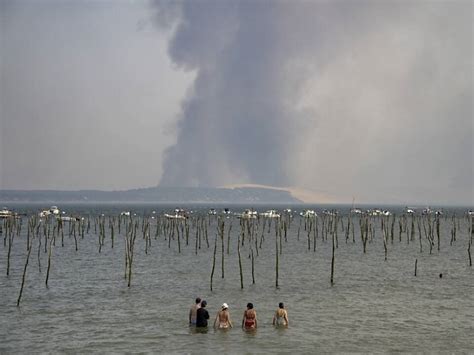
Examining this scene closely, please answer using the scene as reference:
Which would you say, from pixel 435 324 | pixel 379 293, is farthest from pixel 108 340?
pixel 379 293

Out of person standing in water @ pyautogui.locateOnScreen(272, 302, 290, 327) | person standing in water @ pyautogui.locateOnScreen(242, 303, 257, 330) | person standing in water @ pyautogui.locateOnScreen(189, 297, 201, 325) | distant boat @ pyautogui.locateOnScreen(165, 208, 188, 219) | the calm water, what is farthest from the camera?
distant boat @ pyautogui.locateOnScreen(165, 208, 188, 219)

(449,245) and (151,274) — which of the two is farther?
(449,245)

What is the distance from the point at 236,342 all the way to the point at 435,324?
9.15m

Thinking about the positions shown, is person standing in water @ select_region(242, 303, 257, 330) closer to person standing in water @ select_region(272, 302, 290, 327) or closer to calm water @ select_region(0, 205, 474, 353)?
calm water @ select_region(0, 205, 474, 353)

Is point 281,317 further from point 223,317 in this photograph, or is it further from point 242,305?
point 242,305

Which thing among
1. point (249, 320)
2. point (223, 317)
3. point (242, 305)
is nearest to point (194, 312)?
point (223, 317)

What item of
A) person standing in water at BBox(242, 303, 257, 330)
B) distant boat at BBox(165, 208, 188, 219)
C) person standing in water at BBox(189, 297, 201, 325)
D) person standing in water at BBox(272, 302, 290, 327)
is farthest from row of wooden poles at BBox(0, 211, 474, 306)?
person standing in water at BBox(242, 303, 257, 330)

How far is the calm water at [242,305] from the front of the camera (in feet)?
70.2

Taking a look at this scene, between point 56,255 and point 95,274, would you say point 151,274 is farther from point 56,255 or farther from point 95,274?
point 56,255

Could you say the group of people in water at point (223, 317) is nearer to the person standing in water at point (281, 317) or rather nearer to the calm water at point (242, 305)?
the person standing in water at point (281, 317)

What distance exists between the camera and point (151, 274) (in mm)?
40000

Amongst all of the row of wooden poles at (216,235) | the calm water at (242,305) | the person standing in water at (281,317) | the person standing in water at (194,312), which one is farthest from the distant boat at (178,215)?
the person standing in water at (281,317)

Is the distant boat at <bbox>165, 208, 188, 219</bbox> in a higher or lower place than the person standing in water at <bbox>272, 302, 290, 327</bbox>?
higher

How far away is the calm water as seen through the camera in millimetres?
21406
